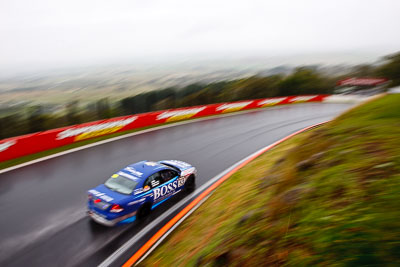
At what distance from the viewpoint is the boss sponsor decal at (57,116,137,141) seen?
14.9m

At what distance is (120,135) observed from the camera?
17.1 m

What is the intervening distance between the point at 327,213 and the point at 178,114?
18.3m

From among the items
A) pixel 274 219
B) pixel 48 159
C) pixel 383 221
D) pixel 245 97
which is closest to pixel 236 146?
pixel 48 159

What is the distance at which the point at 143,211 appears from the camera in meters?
8.22

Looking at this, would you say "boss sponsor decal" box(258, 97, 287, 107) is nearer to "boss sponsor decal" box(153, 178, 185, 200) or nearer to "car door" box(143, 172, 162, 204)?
"boss sponsor decal" box(153, 178, 185, 200)

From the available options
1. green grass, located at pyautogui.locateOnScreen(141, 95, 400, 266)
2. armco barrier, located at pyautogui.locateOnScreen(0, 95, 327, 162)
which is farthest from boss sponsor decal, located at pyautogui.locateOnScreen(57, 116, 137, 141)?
green grass, located at pyautogui.locateOnScreen(141, 95, 400, 266)

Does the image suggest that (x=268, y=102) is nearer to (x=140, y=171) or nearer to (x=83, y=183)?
(x=83, y=183)

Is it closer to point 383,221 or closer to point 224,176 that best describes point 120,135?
point 224,176

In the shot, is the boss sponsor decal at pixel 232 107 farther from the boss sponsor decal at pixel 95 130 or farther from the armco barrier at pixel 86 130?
the boss sponsor decal at pixel 95 130

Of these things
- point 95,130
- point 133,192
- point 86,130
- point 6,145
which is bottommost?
point 133,192

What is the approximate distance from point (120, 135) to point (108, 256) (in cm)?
1100

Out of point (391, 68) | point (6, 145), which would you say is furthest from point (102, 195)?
point (391, 68)

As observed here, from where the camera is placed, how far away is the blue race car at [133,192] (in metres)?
7.40

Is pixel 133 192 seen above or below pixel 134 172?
below
